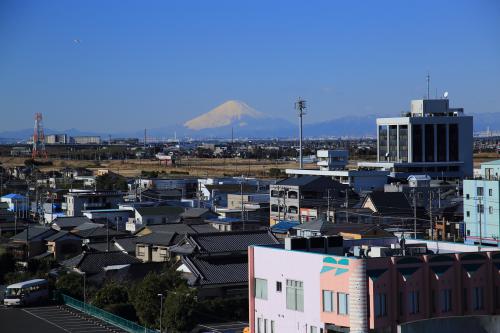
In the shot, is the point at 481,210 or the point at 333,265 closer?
the point at 333,265

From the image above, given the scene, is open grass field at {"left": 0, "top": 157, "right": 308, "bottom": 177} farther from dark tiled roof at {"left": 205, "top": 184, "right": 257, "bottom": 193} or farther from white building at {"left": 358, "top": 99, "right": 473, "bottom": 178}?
dark tiled roof at {"left": 205, "top": 184, "right": 257, "bottom": 193}

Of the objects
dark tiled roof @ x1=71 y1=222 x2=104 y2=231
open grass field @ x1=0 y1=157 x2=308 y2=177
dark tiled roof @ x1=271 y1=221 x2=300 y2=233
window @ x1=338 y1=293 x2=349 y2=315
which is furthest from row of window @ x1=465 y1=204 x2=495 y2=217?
open grass field @ x1=0 y1=157 x2=308 y2=177

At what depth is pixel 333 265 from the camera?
357 inches

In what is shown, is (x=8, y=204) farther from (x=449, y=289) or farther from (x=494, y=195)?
(x=449, y=289)

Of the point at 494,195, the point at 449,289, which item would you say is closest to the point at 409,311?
the point at 449,289

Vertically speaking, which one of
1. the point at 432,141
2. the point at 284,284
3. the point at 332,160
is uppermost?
the point at 432,141

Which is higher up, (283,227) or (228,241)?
(228,241)

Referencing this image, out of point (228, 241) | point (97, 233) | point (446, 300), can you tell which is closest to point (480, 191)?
point (228, 241)

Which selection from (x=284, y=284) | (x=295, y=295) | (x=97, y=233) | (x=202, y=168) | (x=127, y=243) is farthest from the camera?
(x=202, y=168)

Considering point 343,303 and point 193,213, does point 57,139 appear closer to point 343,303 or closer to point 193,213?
point 193,213

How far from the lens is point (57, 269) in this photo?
736 inches

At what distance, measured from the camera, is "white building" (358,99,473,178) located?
4059 centimetres

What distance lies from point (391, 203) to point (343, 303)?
702 inches

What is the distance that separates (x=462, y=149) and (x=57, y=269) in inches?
1043
